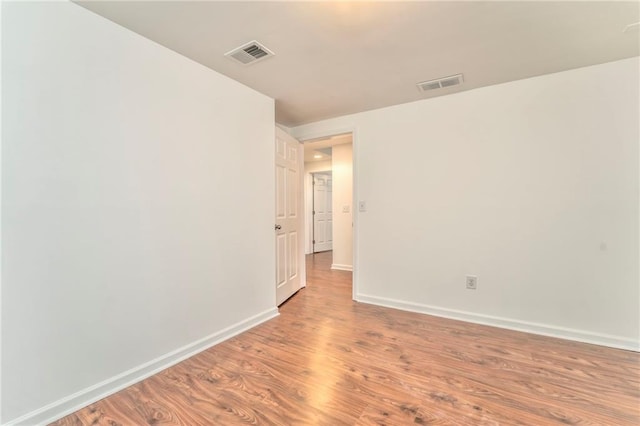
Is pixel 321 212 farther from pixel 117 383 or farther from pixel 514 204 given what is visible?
pixel 117 383

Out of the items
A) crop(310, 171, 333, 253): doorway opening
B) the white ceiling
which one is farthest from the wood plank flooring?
crop(310, 171, 333, 253): doorway opening

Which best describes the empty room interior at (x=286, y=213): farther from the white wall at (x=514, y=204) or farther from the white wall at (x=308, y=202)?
the white wall at (x=308, y=202)

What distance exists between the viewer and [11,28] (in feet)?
4.57

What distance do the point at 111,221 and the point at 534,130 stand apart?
11.4ft

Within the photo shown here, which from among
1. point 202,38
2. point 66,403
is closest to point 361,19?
point 202,38

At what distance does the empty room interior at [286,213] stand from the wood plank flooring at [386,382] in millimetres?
18

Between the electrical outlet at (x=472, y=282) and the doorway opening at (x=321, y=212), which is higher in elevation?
the doorway opening at (x=321, y=212)

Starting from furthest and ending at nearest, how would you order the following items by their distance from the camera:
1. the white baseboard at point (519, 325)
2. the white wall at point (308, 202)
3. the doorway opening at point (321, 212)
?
the doorway opening at point (321, 212)
the white wall at point (308, 202)
the white baseboard at point (519, 325)

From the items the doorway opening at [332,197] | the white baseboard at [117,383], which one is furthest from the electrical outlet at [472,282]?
the white baseboard at [117,383]

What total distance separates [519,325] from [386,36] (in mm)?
2782

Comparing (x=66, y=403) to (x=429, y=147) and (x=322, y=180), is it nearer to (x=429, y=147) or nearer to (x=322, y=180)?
(x=429, y=147)

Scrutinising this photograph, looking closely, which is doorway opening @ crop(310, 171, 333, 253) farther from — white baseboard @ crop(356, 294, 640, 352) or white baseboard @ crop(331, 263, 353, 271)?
white baseboard @ crop(356, 294, 640, 352)

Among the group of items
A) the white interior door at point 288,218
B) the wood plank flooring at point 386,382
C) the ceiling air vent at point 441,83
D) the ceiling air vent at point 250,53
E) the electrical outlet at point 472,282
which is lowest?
the wood plank flooring at point 386,382

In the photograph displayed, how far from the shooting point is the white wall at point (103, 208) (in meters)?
1.42
